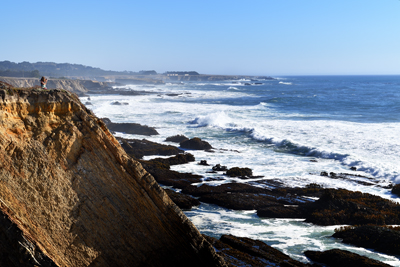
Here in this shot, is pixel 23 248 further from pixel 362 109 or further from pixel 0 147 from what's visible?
pixel 362 109

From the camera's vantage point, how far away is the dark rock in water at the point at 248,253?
10.4 m

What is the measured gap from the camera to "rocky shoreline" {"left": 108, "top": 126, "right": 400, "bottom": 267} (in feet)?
36.9

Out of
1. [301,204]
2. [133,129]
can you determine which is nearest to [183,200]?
[301,204]

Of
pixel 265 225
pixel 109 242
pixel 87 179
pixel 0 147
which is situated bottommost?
pixel 265 225

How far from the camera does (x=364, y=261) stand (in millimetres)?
10391

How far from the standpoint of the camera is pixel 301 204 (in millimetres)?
16109

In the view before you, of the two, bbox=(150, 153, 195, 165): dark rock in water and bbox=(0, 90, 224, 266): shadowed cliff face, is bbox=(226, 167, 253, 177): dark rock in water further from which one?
bbox=(0, 90, 224, 266): shadowed cliff face

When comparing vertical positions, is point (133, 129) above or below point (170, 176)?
above

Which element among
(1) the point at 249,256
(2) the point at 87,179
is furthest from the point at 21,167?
(1) the point at 249,256

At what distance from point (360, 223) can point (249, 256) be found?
6.09 m

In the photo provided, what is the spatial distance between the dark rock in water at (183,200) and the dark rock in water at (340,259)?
5850 millimetres

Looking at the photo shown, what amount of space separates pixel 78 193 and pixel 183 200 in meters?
9.82

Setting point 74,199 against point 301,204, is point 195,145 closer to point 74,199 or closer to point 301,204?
point 301,204

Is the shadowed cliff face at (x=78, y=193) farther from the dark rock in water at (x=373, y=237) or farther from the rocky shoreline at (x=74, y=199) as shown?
the dark rock in water at (x=373, y=237)
